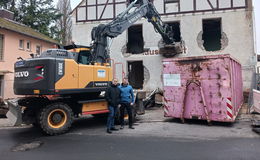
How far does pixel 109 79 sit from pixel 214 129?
4.28 m

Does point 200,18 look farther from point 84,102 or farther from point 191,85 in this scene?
point 84,102

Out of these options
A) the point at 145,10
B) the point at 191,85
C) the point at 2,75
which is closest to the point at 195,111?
the point at 191,85

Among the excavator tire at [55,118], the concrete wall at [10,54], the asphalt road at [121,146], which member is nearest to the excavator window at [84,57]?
the excavator tire at [55,118]

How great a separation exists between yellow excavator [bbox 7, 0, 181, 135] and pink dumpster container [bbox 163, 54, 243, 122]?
2.66 metres

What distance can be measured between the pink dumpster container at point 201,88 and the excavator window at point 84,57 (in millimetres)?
3248

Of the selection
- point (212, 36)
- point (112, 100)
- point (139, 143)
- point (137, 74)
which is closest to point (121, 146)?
point (139, 143)

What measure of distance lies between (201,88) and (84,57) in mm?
4709

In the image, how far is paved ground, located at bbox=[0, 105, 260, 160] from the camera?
4.73 metres

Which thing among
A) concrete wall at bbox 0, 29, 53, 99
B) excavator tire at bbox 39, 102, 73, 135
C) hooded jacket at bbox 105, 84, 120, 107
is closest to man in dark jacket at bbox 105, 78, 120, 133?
hooded jacket at bbox 105, 84, 120, 107

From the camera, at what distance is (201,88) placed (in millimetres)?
7809

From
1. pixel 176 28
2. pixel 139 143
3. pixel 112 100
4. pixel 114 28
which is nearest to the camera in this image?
pixel 139 143

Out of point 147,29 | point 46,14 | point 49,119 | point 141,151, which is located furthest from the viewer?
point 46,14

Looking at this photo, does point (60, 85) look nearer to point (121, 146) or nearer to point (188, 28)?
point (121, 146)

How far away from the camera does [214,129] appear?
23.4 ft
